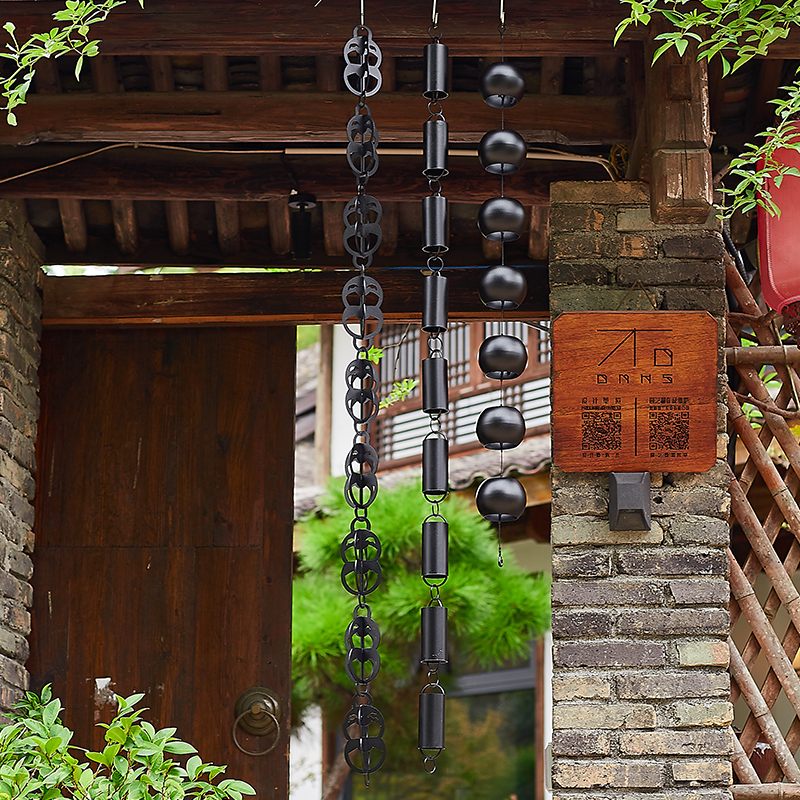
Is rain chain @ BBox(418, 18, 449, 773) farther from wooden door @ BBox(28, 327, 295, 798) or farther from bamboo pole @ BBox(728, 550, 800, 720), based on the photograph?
wooden door @ BBox(28, 327, 295, 798)

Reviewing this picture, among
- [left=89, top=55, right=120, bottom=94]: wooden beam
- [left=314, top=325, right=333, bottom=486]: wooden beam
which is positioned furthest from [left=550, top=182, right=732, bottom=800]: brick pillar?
[left=314, top=325, right=333, bottom=486]: wooden beam

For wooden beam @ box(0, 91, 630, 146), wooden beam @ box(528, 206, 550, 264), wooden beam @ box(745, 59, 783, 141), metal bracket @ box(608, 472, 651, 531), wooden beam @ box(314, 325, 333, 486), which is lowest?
metal bracket @ box(608, 472, 651, 531)

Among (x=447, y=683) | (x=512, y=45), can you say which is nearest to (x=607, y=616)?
(x=512, y=45)

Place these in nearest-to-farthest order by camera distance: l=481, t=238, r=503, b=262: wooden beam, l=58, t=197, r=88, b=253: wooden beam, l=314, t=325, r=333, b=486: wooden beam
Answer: l=58, t=197, r=88, b=253: wooden beam → l=481, t=238, r=503, b=262: wooden beam → l=314, t=325, r=333, b=486: wooden beam

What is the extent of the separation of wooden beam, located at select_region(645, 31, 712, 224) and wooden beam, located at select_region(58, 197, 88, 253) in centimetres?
189

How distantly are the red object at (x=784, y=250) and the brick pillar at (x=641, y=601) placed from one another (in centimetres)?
20

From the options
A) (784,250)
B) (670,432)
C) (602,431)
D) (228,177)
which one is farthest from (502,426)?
(228,177)

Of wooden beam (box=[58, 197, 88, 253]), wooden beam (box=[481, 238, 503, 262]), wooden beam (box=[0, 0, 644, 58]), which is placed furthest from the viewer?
wooden beam (box=[481, 238, 503, 262])

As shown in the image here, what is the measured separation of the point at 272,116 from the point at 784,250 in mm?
1373

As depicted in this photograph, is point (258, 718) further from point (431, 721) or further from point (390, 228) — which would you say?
point (390, 228)

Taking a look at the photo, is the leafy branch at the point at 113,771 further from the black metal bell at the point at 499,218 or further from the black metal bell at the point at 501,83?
the black metal bell at the point at 501,83

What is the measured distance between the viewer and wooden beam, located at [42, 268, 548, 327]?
12.1ft

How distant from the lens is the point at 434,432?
2.12 meters

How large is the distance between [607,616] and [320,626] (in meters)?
2.66
